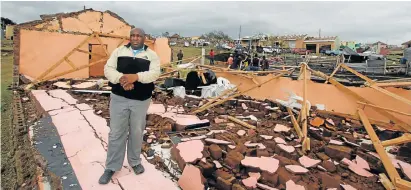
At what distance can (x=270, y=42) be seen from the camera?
47406mm

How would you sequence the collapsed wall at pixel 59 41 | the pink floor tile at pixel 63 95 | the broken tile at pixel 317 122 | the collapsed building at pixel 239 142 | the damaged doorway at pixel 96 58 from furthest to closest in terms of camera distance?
the damaged doorway at pixel 96 58
the collapsed wall at pixel 59 41
the pink floor tile at pixel 63 95
the broken tile at pixel 317 122
the collapsed building at pixel 239 142

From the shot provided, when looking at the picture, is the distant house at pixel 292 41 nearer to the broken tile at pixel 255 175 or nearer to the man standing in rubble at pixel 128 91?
the broken tile at pixel 255 175

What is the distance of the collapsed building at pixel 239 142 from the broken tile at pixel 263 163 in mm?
12

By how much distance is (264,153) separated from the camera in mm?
3496

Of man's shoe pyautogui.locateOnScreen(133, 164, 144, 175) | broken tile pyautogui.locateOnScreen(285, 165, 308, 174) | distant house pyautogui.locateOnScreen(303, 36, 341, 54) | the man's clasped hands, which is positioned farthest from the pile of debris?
distant house pyautogui.locateOnScreen(303, 36, 341, 54)

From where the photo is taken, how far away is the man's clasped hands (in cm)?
268

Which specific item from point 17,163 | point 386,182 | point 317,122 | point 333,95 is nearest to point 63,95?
point 17,163

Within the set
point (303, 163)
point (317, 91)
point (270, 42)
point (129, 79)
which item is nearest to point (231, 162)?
point (303, 163)

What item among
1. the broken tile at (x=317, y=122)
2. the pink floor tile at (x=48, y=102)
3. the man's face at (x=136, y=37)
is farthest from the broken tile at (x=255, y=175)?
the pink floor tile at (x=48, y=102)

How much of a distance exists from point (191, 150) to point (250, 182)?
2.81 feet

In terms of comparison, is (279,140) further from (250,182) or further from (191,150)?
(191,150)

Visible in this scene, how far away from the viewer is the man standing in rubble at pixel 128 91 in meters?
2.79

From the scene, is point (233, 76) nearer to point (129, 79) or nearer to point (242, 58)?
point (129, 79)

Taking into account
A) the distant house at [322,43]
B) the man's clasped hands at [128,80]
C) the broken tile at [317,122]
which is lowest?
the broken tile at [317,122]
